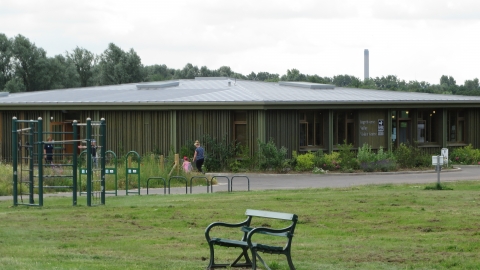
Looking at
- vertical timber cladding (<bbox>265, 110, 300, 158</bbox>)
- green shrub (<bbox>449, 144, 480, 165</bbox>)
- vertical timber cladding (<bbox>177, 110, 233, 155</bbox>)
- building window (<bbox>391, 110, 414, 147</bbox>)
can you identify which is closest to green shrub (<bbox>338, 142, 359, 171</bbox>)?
vertical timber cladding (<bbox>265, 110, 300, 158</bbox>)

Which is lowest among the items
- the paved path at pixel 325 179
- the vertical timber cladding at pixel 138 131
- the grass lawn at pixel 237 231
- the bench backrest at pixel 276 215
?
the paved path at pixel 325 179

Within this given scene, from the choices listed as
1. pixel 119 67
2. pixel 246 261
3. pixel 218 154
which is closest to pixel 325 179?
pixel 218 154

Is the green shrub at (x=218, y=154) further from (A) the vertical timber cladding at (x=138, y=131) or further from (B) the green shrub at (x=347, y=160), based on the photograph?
(B) the green shrub at (x=347, y=160)

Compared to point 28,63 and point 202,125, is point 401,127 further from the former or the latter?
point 28,63

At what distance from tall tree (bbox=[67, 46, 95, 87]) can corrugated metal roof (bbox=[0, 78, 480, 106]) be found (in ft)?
145

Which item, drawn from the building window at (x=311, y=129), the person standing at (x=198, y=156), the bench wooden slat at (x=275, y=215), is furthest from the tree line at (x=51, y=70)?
the bench wooden slat at (x=275, y=215)

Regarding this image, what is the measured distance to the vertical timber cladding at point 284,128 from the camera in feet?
125

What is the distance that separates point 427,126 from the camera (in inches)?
1779

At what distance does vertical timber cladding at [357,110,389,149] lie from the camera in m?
41.6

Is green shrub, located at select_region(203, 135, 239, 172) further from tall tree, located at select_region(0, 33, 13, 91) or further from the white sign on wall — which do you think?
tall tree, located at select_region(0, 33, 13, 91)

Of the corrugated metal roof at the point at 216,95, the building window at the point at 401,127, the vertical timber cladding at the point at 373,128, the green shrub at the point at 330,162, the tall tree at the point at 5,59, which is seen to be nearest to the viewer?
the green shrub at the point at 330,162

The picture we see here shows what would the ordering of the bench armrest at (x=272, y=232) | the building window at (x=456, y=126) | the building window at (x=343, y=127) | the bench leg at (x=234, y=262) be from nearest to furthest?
the bench armrest at (x=272, y=232)
the bench leg at (x=234, y=262)
the building window at (x=343, y=127)
the building window at (x=456, y=126)

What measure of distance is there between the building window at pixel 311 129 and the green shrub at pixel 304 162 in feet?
8.16

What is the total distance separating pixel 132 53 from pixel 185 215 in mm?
66732
